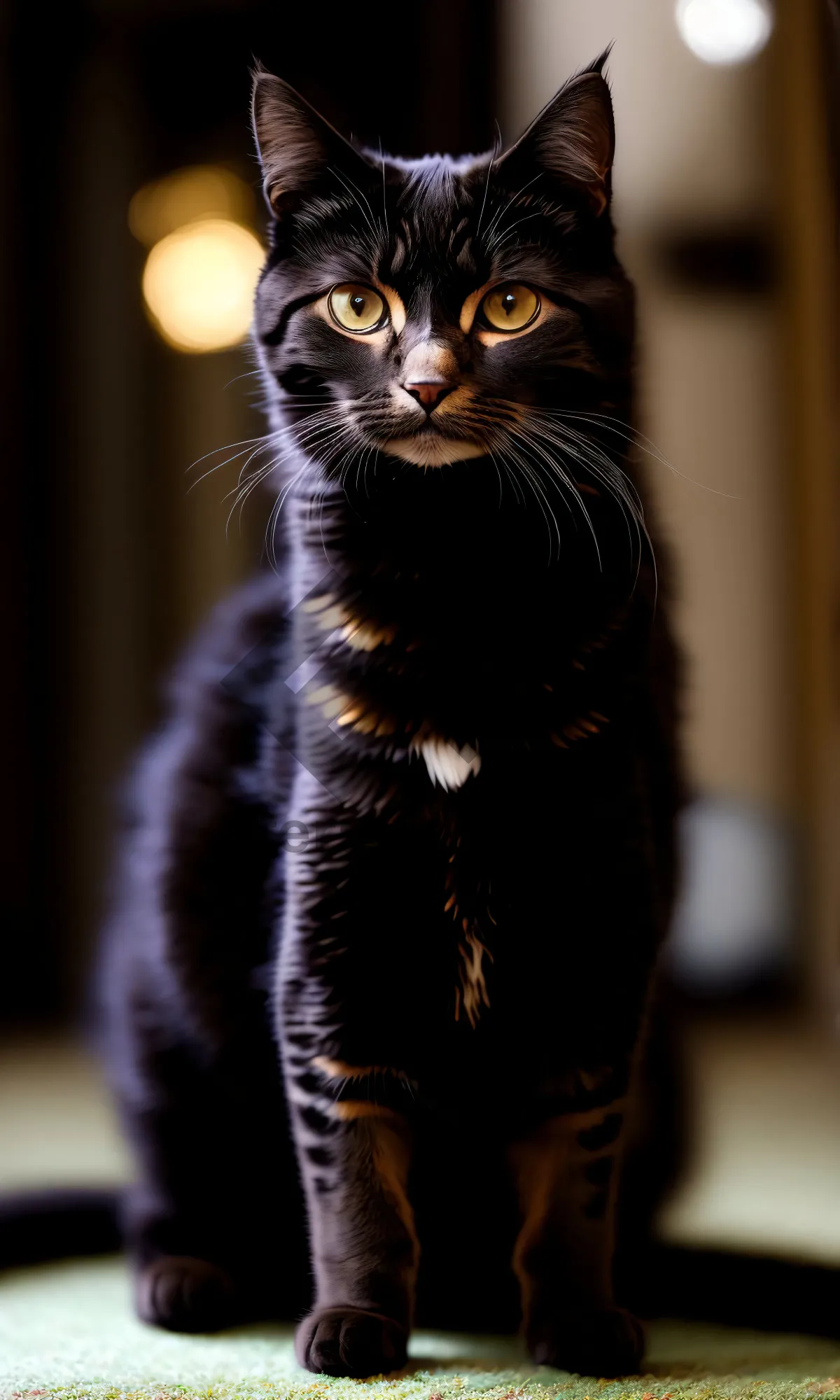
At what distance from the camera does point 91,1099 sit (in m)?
1.03

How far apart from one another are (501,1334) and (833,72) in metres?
1.00

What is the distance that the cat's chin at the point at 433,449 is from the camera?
742 mm

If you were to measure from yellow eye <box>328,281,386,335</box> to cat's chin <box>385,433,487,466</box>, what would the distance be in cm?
9

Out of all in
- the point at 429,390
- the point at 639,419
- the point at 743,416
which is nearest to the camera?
the point at 429,390

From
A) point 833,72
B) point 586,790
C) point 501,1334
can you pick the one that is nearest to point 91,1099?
point 501,1334

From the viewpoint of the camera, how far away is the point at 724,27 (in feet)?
3.13

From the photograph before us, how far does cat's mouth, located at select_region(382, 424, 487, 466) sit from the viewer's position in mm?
741

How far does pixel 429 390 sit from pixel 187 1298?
2.25 ft

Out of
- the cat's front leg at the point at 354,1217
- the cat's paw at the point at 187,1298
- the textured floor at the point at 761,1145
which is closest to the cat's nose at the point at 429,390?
the cat's front leg at the point at 354,1217

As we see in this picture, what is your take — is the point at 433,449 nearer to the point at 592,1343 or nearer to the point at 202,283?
the point at 202,283

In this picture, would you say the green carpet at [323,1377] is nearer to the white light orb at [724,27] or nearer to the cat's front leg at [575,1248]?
the cat's front leg at [575,1248]

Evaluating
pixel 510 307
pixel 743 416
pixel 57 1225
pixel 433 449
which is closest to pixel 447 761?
pixel 433 449

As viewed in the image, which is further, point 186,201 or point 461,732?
point 186,201

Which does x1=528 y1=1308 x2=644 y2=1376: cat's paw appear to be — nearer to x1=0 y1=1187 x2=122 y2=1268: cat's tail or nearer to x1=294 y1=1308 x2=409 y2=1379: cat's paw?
x1=294 y1=1308 x2=409 y2=1379: cat's paw
